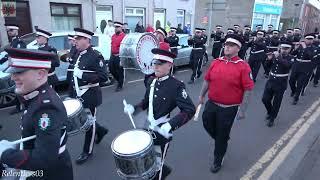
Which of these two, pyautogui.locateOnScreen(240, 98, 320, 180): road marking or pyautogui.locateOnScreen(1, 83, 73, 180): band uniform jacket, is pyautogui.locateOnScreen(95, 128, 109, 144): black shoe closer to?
pyautogui.locateOnScreen(240, 98, 320, 180): road marking

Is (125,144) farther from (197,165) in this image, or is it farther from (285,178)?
(285,178)

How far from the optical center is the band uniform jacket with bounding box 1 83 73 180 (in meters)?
2.07

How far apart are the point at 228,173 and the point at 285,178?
809 mm

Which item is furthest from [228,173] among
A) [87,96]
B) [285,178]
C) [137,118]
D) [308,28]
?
[308,28]

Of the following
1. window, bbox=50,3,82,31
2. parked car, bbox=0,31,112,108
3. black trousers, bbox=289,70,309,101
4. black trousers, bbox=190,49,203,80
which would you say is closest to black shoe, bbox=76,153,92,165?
parked car, bbox=0,31,112,108

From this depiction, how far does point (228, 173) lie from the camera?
Answer: 455 cm

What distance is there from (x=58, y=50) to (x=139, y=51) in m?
3.72

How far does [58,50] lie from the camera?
8422mm

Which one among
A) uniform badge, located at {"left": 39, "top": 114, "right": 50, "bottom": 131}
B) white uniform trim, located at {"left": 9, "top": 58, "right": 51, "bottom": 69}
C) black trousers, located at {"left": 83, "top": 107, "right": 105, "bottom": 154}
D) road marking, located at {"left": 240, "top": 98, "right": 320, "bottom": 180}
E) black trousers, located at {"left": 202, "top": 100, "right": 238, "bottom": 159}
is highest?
white uniform trim, located at {"left": 9, "top": 58, "right": 51, "bottom": 69}

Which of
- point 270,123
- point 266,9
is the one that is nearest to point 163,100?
point 270,123

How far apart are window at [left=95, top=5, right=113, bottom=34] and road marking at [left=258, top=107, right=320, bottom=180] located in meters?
12.1

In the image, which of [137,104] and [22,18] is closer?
[137,104]

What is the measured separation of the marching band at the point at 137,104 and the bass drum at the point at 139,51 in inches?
36.3

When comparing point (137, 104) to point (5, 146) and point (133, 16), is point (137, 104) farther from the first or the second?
point (133, 16)
